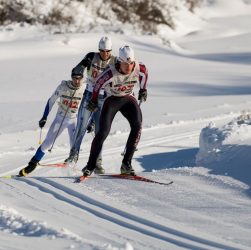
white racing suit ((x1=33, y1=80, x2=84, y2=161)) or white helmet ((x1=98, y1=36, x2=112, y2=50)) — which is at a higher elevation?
white helmet ((x1=98, y1=36, x2=112, y2=50))

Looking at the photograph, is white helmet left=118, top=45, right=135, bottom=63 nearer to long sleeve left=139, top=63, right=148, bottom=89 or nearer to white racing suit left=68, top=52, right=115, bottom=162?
long sleeve left=139, top=63, right=148, bottom=89

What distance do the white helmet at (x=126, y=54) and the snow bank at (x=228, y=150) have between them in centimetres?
194

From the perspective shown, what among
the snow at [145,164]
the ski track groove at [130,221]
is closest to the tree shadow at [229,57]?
the snow at [145,164]

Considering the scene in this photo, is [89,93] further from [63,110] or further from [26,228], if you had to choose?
[26,228]

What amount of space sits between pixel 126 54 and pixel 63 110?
261 centimetres

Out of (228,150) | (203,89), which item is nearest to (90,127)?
(228,150)

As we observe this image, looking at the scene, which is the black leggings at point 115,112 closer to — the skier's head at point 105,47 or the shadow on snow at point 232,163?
the shadow on snow at point 232,163

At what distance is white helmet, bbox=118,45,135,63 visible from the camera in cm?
917

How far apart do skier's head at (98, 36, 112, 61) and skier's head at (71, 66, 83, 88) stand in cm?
39

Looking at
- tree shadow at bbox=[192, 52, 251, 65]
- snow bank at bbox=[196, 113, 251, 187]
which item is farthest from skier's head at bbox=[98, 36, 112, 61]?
tree shadow at bbox=[192, 52, 251, 65]

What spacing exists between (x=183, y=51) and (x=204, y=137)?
21.7m

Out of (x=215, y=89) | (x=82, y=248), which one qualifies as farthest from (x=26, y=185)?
(x=215, y=89)

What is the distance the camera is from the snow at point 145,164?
686 centimetres

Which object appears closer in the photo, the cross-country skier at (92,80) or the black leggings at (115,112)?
the black leggings at (115,112)
